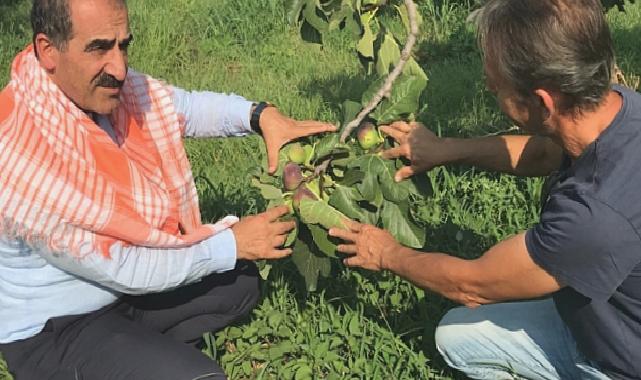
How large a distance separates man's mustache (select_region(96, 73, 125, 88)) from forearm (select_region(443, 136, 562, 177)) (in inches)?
37.1

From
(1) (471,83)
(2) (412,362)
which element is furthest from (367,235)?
(1) (471,83)

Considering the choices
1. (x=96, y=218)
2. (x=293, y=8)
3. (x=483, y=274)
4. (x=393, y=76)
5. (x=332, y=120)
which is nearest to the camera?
(x=483, y=274)

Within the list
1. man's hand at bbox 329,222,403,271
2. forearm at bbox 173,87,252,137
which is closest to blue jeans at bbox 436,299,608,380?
man's hand at bbox 329,222,403,271

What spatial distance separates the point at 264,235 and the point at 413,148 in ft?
1.60

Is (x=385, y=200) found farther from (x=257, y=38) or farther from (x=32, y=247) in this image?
(x=257, y=38)

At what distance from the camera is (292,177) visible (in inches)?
92.1

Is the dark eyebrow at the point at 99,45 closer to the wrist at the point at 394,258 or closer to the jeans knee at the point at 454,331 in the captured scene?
the wrist at the point at 394,258

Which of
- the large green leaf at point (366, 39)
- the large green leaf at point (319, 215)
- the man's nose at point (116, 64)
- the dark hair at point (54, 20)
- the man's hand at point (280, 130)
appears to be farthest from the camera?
the man's hand at point (280, 130)

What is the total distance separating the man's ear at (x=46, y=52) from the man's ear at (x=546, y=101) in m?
1.18

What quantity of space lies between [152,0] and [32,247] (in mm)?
4610

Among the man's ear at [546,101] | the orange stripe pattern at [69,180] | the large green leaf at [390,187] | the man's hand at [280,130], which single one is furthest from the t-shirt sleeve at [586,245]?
the orange stripe pattern at [69,180]

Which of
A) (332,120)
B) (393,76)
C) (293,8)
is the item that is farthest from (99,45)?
(332,120)

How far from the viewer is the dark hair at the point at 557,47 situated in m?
1.73

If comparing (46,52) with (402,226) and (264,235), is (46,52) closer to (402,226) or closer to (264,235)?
(264,235)
